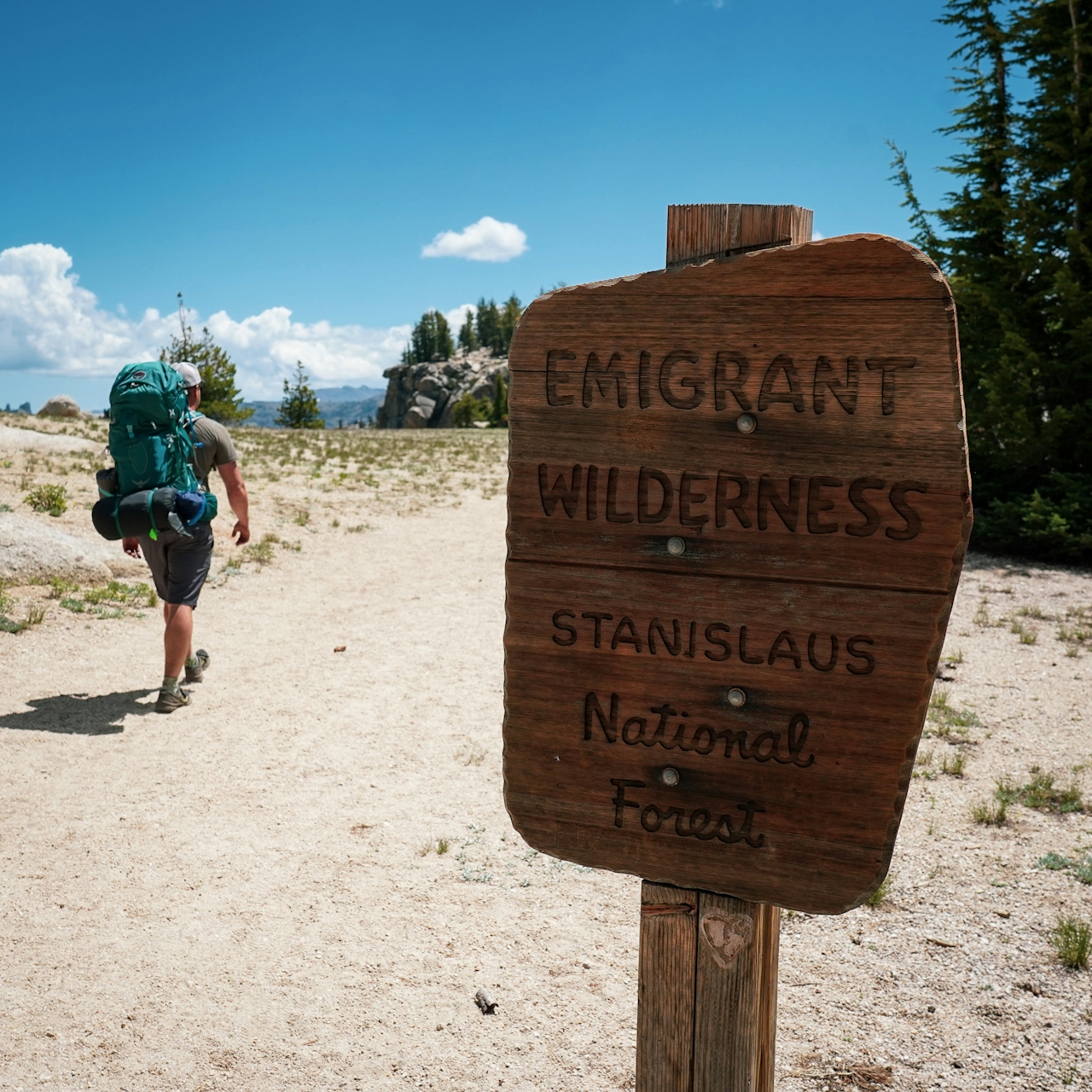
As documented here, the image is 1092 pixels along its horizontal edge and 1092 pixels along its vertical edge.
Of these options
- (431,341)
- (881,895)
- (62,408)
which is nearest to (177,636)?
(881,895)

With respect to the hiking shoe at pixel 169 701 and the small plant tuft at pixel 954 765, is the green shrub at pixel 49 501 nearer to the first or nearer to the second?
the hiking shoe at pixel 169 701

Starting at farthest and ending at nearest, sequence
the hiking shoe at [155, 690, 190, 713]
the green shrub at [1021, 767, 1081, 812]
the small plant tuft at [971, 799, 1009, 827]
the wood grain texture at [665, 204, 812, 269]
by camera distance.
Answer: the hiking shoe at [155, 690, 190, 713] → the green shrub at [1021, 767, 1081, 812] → the small plant tuft at [971, 799, 1009, 827] → the wood grain texture at [665, 204, 812, 269]

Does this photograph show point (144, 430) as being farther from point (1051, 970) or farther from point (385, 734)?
point (1051, 970)

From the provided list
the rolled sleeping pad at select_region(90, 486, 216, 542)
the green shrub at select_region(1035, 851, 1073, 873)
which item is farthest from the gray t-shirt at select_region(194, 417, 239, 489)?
the green shrub at select_region(1035, 851, 1073, 873)

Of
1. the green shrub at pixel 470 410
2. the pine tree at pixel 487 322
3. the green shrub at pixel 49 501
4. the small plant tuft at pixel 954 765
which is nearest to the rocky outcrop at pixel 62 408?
the green shrub at pixel 49 501

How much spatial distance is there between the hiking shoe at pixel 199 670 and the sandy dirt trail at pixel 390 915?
15cm

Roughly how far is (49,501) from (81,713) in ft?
20.0

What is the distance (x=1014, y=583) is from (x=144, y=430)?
31.6 feet

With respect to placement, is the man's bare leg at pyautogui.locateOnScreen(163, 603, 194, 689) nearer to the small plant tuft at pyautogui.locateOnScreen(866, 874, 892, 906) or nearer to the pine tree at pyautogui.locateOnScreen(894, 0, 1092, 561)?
the small plant tuft at pyautogui.locateOnScreen(866, 874, 892, 906)

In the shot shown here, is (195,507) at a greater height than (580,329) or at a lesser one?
lesser

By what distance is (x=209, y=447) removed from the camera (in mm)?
5973

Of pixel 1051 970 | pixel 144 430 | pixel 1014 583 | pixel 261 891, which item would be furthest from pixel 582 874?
pixel 1014 583

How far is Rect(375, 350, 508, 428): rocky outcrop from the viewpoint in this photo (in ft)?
334

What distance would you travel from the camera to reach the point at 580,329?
1.59 metres
